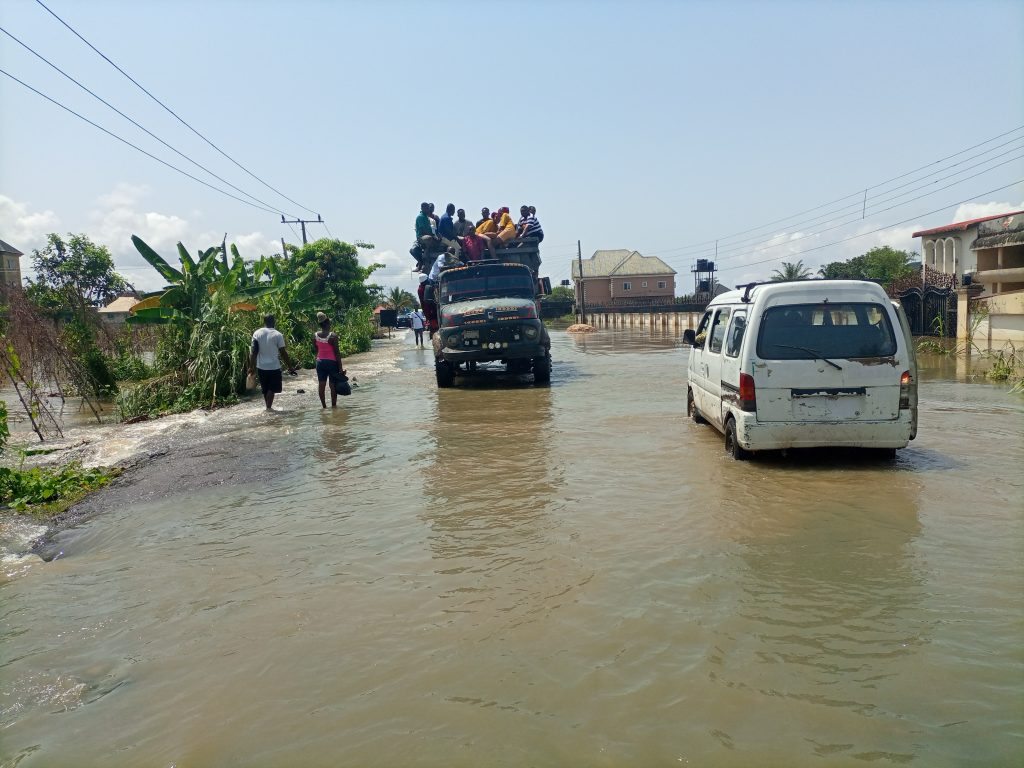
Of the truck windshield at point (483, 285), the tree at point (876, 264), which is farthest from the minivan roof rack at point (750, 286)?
the tree at point (876, 264)

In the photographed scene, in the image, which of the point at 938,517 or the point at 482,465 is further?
the point at 482,465

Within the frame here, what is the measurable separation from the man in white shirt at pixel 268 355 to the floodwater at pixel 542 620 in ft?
15.7

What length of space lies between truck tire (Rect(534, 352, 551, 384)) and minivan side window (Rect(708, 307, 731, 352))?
639 centimetres

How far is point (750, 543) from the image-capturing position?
17.2 ft

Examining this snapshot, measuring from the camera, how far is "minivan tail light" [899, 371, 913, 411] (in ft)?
22.8

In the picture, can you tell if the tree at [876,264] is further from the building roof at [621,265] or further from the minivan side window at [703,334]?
the minivan side window at [703,334]

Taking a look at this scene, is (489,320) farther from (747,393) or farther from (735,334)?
(747,393)

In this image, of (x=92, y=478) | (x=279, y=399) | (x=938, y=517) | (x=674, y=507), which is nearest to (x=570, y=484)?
(x=674, y=507)

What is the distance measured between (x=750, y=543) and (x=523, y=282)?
37.1 ft

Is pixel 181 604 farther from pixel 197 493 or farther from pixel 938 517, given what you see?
pixel 938 517

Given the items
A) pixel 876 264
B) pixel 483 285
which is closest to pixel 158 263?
pixel 483 285

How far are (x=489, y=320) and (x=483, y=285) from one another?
1692 mm

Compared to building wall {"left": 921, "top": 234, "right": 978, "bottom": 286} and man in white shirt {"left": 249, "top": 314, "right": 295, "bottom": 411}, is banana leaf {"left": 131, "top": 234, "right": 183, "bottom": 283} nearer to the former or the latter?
man in white shirt {"left": 249, "top": 314, "right": 295, "bottom": 411}

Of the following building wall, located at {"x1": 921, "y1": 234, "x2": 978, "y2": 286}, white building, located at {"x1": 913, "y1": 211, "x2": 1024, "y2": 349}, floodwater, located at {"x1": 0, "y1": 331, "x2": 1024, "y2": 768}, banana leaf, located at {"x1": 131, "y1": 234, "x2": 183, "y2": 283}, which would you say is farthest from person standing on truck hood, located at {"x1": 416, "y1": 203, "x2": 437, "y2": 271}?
building wall, located at {"x1": 921, "y1": 234, "x2": 978, "y2": 286}
